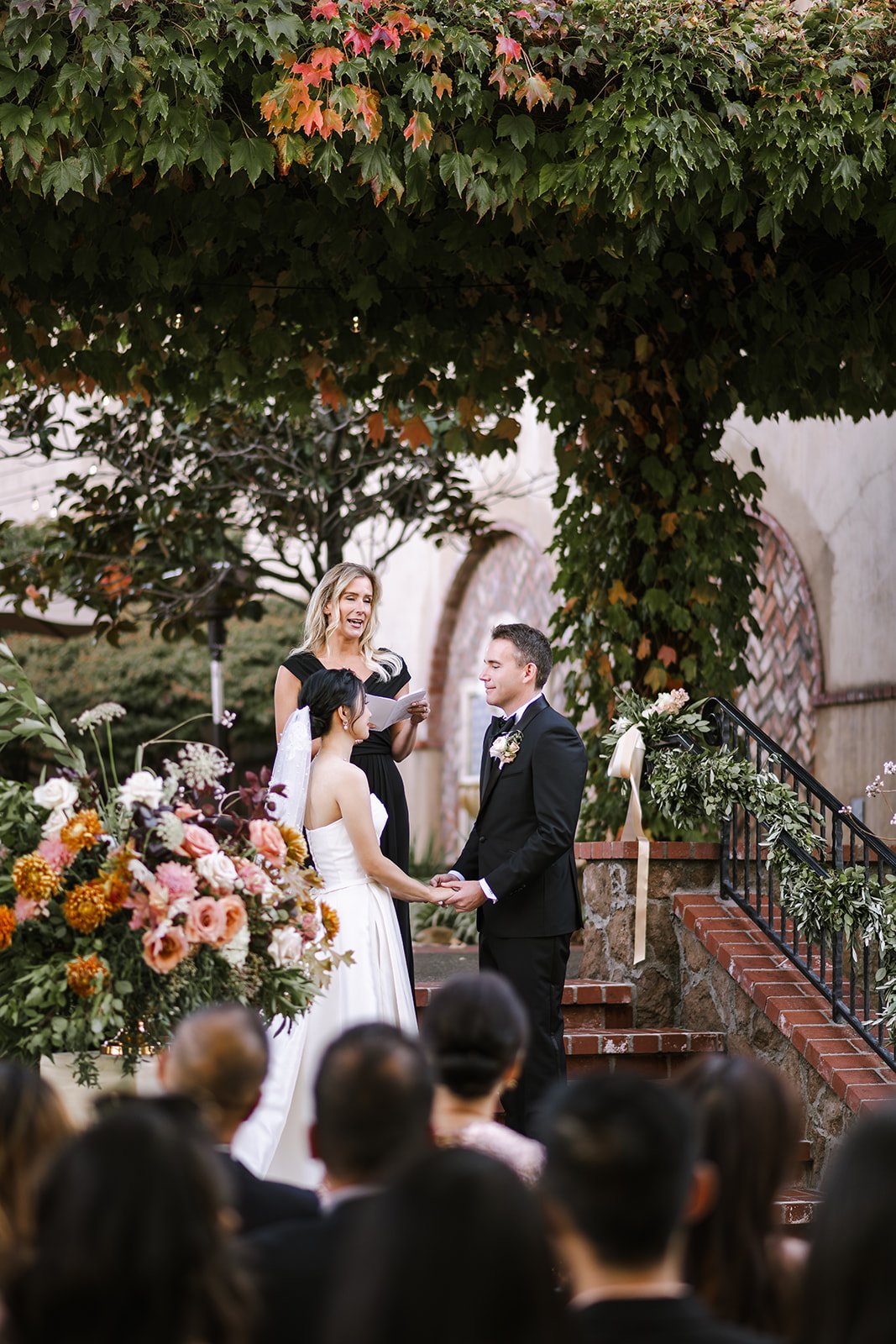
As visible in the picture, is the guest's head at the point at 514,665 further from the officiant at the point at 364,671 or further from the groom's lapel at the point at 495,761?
the officiant at the point at 364,671

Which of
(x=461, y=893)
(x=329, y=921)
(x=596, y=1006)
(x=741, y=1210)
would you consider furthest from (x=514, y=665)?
(x=741, y=1210)

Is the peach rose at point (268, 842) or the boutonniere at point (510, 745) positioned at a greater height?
the boutonniere at point (510, 745)

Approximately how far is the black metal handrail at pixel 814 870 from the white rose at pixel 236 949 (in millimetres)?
3339

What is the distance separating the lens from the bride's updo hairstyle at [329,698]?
5.76m

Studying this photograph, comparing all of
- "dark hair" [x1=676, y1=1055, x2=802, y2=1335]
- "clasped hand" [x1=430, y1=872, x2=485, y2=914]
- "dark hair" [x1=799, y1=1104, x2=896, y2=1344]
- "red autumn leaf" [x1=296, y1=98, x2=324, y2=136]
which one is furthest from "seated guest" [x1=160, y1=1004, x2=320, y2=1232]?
"red autumn leaf" [x1=296, y1=98, x2=324, y2=136]

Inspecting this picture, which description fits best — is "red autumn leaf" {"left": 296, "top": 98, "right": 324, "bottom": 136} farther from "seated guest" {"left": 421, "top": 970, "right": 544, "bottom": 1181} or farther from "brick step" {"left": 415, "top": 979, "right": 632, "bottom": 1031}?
"seated guest" {"left": 421, "top": 970, "right": 544, "bottom": 1181}

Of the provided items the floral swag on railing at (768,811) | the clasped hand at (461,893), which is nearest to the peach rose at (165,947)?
the clasped hand at (461,893)

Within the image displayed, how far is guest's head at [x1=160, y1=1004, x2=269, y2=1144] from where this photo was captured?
9.10ft

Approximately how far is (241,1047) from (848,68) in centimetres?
542

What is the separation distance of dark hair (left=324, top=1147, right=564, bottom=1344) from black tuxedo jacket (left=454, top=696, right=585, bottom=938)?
4.19m

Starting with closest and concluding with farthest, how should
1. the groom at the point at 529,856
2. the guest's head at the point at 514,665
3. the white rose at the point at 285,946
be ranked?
the white rose at the point at 285,946, the groom at the point at 529,856, the guest's head at the point at 514,665

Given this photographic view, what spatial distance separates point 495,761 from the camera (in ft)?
21.1

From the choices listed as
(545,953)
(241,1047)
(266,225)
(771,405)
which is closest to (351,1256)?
(241,1047)

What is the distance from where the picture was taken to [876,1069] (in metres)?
6.50
